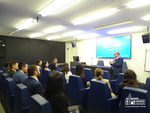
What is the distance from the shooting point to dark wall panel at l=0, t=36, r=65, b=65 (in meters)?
9.07

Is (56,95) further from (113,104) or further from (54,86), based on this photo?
(113,104)

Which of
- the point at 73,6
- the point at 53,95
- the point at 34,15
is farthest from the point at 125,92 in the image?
the point at 34,15

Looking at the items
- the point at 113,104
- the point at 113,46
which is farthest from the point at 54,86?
the point at 113,46

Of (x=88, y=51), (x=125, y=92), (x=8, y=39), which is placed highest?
(x=8, y=39)

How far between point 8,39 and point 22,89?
8484 mm

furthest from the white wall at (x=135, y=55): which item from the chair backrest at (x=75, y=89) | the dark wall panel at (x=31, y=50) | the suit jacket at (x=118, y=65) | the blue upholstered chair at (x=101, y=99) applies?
the blue upholstered chair at (x=101, y=99)

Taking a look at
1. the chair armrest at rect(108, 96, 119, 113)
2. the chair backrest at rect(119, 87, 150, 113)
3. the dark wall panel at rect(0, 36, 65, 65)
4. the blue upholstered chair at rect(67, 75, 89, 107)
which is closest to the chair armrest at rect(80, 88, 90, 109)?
the blue upholstered chair at rect(67, 75, 89, 107)

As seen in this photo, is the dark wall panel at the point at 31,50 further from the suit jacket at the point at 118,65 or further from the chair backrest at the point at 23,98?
the chair backrest at the point at 23,98

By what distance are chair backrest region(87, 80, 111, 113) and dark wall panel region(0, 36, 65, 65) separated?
8129mm

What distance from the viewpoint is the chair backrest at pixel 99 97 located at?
215 cm

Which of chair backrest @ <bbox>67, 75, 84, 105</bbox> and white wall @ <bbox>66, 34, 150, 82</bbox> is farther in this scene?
white wall @ <bbox>66, 34, 150, 82</bbox>

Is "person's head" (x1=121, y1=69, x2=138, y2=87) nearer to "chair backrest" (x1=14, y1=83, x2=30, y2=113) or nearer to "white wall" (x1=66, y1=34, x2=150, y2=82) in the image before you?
"chair backrest" (x1=14, y1=83, x2=30, y2=113)

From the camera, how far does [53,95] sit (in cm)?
152

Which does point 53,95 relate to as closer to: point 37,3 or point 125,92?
point 125,92
